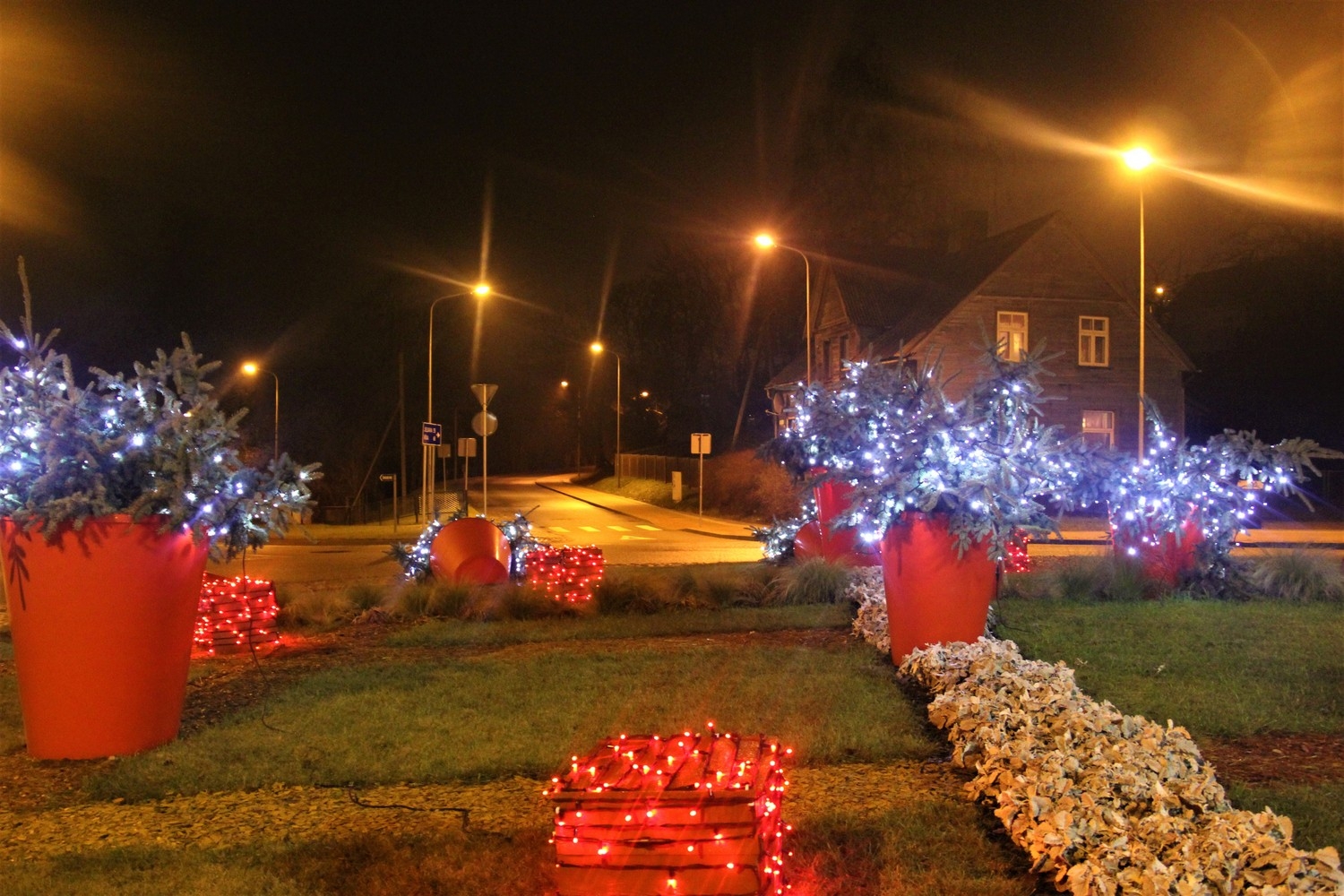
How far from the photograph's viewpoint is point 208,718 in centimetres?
748

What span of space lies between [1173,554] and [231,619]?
991 cm

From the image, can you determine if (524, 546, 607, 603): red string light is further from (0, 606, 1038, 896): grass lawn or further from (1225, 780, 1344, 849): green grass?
(1225, 780, 1344, 849): green grass

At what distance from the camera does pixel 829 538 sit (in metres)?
14.2

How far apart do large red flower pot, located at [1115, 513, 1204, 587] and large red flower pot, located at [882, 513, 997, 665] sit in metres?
5.15

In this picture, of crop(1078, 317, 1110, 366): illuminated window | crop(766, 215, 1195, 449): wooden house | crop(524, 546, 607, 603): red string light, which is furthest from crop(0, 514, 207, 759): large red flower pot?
crop(1078, 317, 1110, 366): illuminated window

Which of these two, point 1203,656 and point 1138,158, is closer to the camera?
point 1203,656

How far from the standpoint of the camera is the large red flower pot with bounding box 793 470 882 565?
13688 millimetres

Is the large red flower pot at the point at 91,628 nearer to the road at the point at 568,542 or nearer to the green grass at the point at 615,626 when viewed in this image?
the road at the point at 568,542

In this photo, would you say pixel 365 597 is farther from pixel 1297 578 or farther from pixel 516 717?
pixel 1297 578

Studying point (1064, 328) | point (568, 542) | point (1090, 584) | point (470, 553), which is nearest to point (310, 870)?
point (470, 553)

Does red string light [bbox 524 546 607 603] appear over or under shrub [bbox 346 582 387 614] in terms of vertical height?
over

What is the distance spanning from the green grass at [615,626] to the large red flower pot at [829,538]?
1.96m

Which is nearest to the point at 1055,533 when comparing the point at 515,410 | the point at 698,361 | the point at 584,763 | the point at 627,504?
the point at 584,763

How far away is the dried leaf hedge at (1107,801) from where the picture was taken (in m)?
3.88
